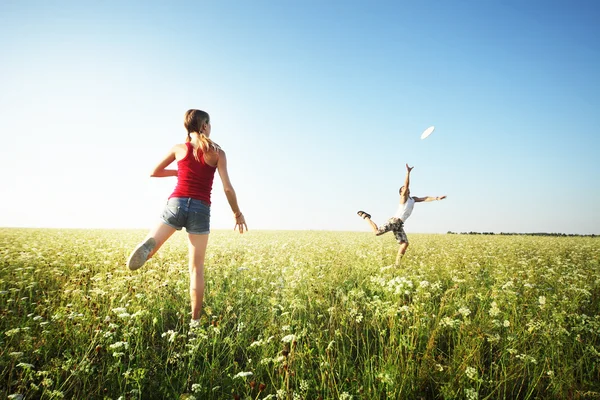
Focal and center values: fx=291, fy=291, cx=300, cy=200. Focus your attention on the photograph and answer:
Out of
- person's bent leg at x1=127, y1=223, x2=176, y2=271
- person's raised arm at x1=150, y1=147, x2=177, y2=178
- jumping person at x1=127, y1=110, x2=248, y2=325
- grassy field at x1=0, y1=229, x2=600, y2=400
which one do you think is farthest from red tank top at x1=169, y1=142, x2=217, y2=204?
grassy field at x1=0, y1=229, x2=600, y2=400

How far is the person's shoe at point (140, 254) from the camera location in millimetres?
3604

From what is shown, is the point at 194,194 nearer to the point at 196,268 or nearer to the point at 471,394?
the point at 196,268

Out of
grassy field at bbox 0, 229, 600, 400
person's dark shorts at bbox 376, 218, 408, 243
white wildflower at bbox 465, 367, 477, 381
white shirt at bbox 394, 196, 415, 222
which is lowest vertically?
grassy field at bbox 0, 229, 600, 400

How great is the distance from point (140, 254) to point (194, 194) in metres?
1.01

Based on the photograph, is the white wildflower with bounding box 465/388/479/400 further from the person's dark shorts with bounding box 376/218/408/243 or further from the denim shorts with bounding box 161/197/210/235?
the person's dark shorts with bounding box 376/218/408/243

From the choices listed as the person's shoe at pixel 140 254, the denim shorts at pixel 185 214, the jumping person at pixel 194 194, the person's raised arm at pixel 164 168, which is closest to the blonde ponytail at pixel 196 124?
the jumping person at pixel 194 194

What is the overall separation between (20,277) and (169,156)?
4990 millimetres

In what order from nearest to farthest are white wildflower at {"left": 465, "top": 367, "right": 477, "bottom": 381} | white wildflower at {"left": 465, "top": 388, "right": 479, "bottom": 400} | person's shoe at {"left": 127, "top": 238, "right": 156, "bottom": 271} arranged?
white wildflower at {"left": 465, "top": 388, "right": 479, "bottom": 400} → white wildflower at {"left": 465, "top": 367, "right": 477, "bottom": 381} → person's shoe at {"left": 127, "top": 238, "right": 156, "bottom": 271}

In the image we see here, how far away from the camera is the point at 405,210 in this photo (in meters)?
10.2

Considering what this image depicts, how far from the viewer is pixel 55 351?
3.55 meters

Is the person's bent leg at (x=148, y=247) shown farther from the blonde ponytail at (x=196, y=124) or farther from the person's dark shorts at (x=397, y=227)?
the person's dark shorts at (x=397, y=227)

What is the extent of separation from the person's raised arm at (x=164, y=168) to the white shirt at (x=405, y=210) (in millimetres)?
7967

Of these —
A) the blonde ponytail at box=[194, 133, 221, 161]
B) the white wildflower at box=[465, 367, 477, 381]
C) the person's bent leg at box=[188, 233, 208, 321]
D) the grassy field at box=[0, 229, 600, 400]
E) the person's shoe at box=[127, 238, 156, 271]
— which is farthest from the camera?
the person's bent leg at box=[188, 233, 208, 321]

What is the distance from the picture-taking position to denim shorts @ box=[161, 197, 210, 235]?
3.98m
